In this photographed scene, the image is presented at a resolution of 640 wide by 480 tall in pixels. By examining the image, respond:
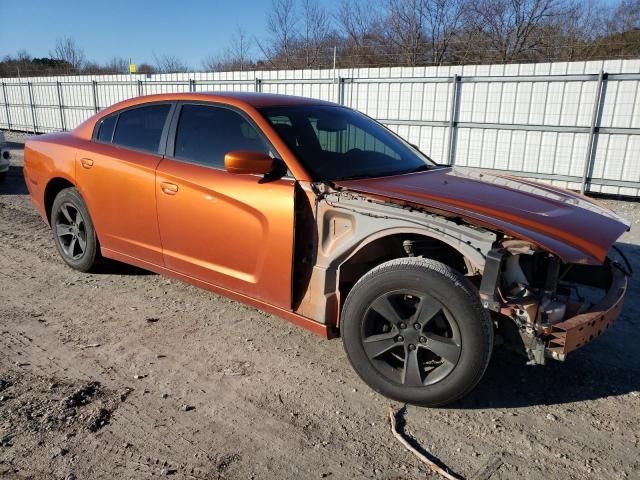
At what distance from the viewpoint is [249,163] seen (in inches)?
125

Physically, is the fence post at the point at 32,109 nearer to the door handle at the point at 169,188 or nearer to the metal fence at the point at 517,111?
the metal fence at the point at 517,111

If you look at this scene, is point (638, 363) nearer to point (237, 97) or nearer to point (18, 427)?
point (237, 97)

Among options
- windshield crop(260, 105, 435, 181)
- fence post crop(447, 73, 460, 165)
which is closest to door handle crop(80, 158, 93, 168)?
windshield crop(260, 105, 435, 181)

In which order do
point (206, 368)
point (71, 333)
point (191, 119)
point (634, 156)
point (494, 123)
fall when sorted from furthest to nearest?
point (494, 123)
point (634, 156)
point (191, 119)
point (71, 333)
point (206, 368)

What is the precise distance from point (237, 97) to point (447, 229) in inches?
78.4

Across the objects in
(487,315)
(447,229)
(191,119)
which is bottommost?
(487,315)

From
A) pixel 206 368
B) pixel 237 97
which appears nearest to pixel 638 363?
pixel 206 368

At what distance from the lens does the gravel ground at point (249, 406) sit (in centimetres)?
243

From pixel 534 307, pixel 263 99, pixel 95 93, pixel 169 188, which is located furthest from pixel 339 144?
pixel 95 93

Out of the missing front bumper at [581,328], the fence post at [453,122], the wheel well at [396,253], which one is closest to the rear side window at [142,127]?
the wheel well at [396,253]

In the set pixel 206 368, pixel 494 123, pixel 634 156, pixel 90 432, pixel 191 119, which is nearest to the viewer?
pixel 90 432

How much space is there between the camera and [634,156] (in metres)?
9.42

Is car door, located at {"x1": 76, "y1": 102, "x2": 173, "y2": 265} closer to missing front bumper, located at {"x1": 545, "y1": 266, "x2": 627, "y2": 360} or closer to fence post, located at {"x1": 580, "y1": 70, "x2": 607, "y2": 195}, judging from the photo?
missing front bumper, located at {"x1": 545, "y1": 266, "x2": 627, "y2": 360}

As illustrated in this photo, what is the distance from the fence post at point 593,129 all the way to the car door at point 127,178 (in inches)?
328
